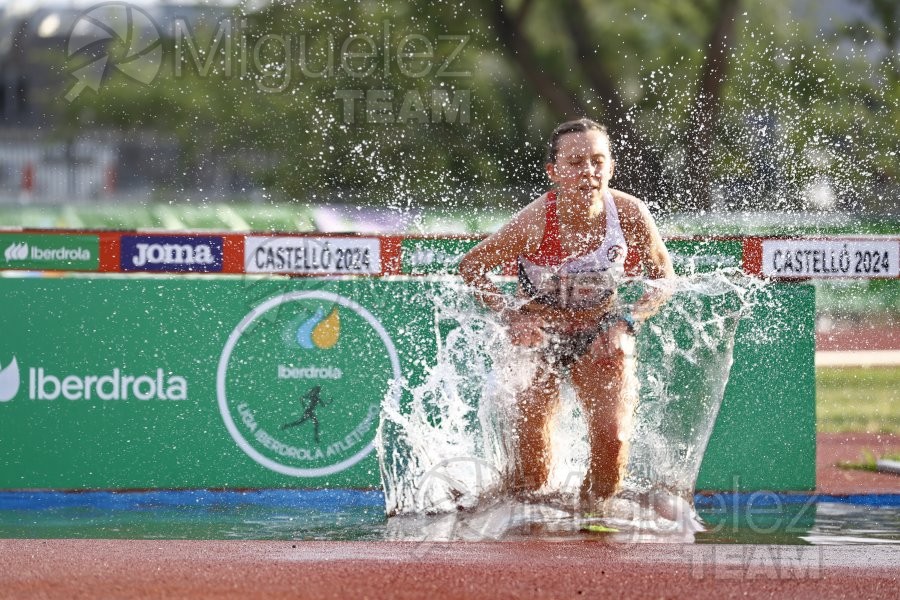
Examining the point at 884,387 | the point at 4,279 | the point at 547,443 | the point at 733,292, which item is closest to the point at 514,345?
the point at 547,443

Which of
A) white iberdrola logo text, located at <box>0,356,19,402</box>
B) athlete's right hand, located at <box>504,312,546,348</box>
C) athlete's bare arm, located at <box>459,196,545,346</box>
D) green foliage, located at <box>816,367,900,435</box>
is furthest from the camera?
green foliage, located at <box>816,367,900,435</box>

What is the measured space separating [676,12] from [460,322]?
16914mm

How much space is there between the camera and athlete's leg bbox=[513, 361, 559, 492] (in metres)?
5.46

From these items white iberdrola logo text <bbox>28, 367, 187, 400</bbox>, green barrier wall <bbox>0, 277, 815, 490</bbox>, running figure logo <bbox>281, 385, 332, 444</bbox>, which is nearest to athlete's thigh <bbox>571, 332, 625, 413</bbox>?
green barrier wall <bbox>0, 277, 815, 490</bbox>

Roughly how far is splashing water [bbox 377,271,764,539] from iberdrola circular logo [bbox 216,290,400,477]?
0.20 metres

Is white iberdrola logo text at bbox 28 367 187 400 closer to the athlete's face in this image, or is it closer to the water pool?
the water pool

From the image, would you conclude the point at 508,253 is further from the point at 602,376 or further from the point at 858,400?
the point at 858,400

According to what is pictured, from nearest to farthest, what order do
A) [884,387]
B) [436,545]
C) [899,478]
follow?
[436,545] → [899,478] → [884,387]

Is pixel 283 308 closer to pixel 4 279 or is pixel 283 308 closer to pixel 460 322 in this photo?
pixel 460 322

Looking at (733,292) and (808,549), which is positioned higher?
(733,292)

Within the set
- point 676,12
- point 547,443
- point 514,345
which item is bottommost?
point 547,443

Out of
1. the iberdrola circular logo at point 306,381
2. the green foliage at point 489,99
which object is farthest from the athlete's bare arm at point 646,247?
the green foliage at point 489,99

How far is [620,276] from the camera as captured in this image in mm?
5457

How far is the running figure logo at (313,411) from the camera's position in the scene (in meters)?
6.20
